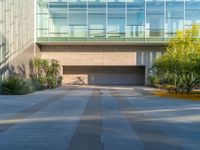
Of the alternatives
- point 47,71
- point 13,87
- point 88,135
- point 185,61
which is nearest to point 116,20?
point 47,71

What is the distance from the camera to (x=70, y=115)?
16.4 meters

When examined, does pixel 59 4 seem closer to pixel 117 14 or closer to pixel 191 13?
pixel 117 14

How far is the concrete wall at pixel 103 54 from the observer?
2131 inches

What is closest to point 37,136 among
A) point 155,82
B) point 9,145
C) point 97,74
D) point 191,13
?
point 9,145

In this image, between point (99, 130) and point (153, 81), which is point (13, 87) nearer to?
point (99, 130)

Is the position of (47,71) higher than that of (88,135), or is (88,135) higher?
(47,71)

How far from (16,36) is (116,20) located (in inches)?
650

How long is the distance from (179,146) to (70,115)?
7.20m

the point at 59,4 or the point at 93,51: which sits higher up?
the point at 59,4

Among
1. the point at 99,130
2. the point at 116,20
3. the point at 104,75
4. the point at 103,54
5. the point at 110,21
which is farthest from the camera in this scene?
the point at 104,75

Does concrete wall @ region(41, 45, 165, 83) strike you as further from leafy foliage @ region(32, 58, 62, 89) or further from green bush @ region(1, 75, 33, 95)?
green bush @ region(1, 75, 33, 95)

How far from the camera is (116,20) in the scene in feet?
170

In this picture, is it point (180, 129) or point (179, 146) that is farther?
point (180, 129)

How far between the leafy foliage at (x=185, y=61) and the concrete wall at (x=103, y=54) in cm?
1598
